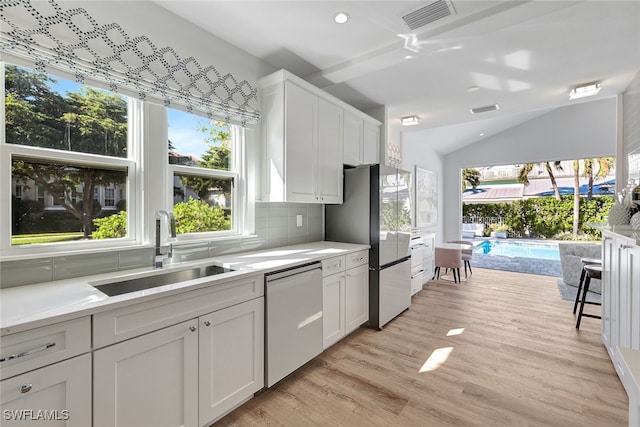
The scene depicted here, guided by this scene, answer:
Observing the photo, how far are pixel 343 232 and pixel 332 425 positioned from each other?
1.91 meters

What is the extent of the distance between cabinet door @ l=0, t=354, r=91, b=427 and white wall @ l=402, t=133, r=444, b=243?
16.1 ft

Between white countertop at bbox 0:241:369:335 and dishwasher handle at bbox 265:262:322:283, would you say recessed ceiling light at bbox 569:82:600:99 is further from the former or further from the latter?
white countertop at bbox 0:241:369:335

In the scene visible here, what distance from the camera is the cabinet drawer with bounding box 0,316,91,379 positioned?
0.99 meters

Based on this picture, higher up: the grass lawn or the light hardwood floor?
the grass lawn

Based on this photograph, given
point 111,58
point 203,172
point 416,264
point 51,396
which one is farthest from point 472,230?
point 51,396

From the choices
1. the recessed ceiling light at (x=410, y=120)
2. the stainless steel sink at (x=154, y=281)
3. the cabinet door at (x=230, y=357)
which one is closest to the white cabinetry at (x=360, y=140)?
the recessed ceiling light at (x=410, y=120)

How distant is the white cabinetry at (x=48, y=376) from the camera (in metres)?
1.00

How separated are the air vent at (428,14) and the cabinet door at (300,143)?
104 centimetres

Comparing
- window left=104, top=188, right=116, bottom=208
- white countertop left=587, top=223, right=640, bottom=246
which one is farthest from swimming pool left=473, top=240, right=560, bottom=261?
window left=104, top=188, right=116, bottom=208

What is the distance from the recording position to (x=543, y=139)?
19.1 ft

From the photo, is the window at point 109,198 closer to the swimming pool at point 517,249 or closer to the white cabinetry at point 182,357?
the white cabinetry at point 182,357

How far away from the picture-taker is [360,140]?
3596 mm

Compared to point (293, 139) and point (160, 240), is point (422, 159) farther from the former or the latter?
point (160, 240)

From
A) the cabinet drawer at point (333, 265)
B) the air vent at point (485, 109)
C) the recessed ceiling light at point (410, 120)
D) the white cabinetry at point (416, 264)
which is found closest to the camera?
the cabinet drawer at point (333, 265)
